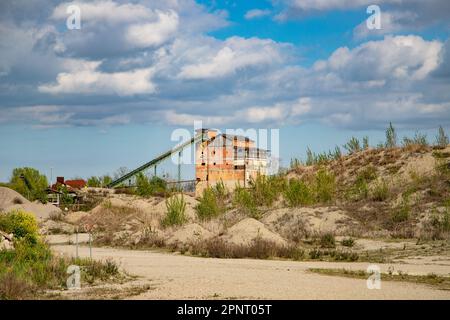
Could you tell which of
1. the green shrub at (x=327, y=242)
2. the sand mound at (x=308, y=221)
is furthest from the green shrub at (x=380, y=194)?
the green shrub at (x=327, y=242)

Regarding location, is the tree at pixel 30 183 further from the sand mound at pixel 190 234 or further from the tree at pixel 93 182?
the sand mound at pixel 190 234

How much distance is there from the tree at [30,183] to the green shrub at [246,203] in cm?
3217

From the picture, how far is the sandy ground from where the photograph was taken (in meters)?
15.7

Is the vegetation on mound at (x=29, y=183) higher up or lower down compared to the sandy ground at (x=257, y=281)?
higher up

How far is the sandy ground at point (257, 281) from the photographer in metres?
15.7

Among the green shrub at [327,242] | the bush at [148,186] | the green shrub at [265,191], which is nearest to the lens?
the green shrub at [327,242]

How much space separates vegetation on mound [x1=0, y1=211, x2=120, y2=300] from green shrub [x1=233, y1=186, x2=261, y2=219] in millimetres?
21221

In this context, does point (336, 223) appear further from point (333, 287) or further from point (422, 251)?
point (333, 287)

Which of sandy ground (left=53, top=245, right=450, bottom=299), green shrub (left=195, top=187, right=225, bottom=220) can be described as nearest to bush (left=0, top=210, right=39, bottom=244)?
sandy ground (left=53, top=245, right=450, bottom=299)

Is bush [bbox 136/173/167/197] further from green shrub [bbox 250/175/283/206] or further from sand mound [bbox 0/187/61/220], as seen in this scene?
green shrub [bbox 250/175/283/206]

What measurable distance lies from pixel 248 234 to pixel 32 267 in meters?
13.2

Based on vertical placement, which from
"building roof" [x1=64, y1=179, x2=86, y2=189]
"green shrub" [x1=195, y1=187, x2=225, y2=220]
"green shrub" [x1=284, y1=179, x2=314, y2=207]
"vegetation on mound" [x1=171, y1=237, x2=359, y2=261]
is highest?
"building roof" [x1=64, y1=179, x2=86, y2=189]

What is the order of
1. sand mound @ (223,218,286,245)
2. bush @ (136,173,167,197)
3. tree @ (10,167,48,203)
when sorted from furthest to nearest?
tree @ (10,167,48,203), bush @ (136,173,167,197), sand mound @ (223,218,286,245)

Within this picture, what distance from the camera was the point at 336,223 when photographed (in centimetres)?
3850
